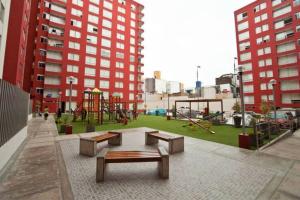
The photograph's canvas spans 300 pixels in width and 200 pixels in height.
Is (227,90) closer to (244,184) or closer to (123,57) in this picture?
(123,57)

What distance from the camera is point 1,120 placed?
4359mm

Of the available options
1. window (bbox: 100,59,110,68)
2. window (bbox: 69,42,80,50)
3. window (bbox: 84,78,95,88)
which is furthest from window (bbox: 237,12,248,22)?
window (bbox: 69,42,80,50)

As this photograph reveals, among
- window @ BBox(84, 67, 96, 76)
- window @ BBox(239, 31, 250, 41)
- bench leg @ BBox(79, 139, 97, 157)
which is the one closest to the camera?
bench leg @ BBox(79, 139, 97, 157)

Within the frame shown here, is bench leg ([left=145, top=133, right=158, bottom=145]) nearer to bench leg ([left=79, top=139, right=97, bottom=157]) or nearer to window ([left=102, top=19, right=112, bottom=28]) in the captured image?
bench leg ([left=79, top=139, right=97, bottom=157])

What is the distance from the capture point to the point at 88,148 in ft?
18.0

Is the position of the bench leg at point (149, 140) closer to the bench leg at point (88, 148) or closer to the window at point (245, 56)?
the bench leg at point (88, 148)

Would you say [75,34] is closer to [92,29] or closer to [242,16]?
[92,29]

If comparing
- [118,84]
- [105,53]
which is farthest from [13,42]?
[118,84]

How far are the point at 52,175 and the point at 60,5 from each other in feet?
145

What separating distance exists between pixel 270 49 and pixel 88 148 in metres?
44.4

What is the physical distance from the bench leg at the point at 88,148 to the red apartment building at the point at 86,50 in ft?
81.5

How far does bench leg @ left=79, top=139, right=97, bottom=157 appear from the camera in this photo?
539cm

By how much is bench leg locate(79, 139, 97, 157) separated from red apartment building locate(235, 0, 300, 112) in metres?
32.8

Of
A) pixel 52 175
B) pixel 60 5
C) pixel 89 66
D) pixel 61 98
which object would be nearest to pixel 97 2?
pixel 60 5
